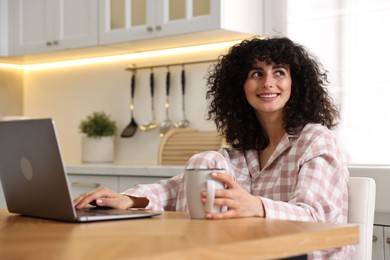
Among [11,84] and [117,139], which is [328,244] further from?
[11,84]

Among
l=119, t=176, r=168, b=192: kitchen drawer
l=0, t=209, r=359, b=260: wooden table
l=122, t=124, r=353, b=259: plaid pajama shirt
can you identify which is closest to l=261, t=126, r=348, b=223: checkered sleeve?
l=122, t=124, r=353, b=259: plaid pajama shirt

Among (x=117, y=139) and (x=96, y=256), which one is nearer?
(x=96, y=256)

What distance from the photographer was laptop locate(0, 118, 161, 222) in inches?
55.1

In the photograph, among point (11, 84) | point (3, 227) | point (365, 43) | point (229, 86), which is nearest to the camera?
point (3, 227)

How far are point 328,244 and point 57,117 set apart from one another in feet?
12.0

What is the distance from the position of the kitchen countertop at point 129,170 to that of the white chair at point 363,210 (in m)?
1.44

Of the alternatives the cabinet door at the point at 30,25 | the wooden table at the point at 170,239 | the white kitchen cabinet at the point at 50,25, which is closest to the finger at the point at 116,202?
the wooden table at the point at 170,239

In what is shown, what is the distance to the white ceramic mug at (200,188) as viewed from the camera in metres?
1.44

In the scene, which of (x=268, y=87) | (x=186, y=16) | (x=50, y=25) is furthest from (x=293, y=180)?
(x=50, y=25)

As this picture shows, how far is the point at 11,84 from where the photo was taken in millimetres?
4836

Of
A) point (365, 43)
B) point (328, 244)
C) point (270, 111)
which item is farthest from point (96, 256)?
point (365, 43)

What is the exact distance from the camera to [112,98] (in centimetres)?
437

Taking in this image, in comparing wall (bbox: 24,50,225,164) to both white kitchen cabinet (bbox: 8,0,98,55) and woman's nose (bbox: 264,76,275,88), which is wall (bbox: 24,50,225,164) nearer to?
white kitchen cabinet (bbox: 8,0,98,55)

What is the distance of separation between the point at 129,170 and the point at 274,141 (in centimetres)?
145
